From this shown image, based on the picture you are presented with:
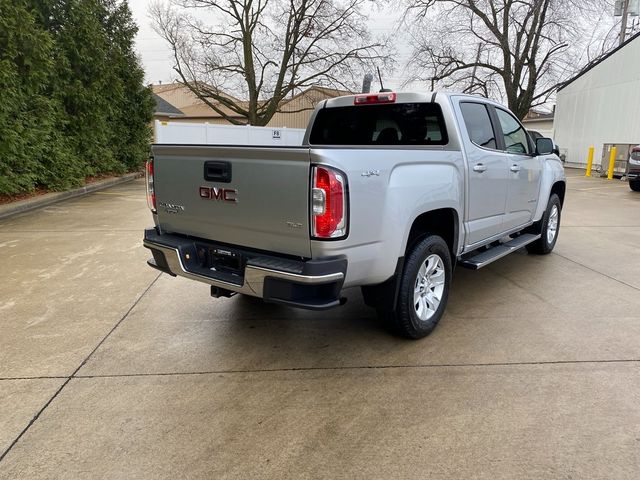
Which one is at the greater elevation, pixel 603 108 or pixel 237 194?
pixel 603 108

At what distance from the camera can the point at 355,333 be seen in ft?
12.6

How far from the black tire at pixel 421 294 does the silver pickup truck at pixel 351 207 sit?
0.03ft

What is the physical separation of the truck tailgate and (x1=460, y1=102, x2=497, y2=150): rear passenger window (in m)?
2.10

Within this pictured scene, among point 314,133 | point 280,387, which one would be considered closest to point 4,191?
point 314,133

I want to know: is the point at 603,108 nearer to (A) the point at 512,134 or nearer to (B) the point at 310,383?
(A) the point at 512,134

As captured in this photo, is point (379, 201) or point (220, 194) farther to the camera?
point (220, 194)

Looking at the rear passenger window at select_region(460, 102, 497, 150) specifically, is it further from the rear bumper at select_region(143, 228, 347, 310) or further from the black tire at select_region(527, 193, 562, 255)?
the rear bumper at select_region(143, 228, 347, 310)

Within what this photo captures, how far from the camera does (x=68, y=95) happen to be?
40.1 ft

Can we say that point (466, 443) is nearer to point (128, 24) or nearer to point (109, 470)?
point (109, 470)

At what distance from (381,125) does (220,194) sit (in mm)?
1978

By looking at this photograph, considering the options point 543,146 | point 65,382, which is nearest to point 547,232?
point 543,146

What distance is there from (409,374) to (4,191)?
365 inches

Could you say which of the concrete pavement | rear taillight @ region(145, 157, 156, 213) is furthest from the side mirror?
rear taillight @ region(145, 157, 156, 213)

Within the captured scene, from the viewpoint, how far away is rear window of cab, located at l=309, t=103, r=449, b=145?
4184 mm
